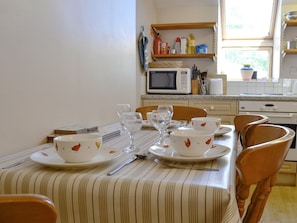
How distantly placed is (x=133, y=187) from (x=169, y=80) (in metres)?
2.94

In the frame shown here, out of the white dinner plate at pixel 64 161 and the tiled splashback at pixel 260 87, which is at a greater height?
the tiled splashback at pixel 260 87

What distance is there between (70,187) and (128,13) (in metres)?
2.06

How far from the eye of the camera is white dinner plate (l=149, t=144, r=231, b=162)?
0.98 m

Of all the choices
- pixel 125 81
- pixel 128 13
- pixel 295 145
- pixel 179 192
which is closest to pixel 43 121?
pixel 179 192

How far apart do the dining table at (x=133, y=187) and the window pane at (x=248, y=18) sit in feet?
11.6

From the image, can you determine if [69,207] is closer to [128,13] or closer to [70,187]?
[70,187]

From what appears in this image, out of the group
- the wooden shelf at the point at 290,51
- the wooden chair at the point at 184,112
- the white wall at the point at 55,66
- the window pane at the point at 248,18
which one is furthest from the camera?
the window pane at the point at 248,18

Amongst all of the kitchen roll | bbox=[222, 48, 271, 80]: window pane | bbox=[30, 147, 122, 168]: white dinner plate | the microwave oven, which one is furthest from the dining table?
bbox=[222, 48, 271, 80]: window pane

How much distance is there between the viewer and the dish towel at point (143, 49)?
11.2ft

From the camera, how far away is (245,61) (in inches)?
170

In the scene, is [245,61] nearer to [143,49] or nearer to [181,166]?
[143,49]

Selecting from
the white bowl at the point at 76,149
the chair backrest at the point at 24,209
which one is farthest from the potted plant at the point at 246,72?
the chair backrest at the point at 24,209

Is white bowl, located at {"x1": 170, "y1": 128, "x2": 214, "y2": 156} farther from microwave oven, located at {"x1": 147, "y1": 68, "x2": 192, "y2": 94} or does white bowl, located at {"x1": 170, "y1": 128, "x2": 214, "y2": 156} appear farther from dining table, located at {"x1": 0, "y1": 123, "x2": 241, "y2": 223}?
microwave oven, located at {"x1": 147, "y1": 68, "x2": 192, "y2": 94}

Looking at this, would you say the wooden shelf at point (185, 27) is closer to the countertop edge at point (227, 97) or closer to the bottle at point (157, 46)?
the bottle at point (157, 46)
